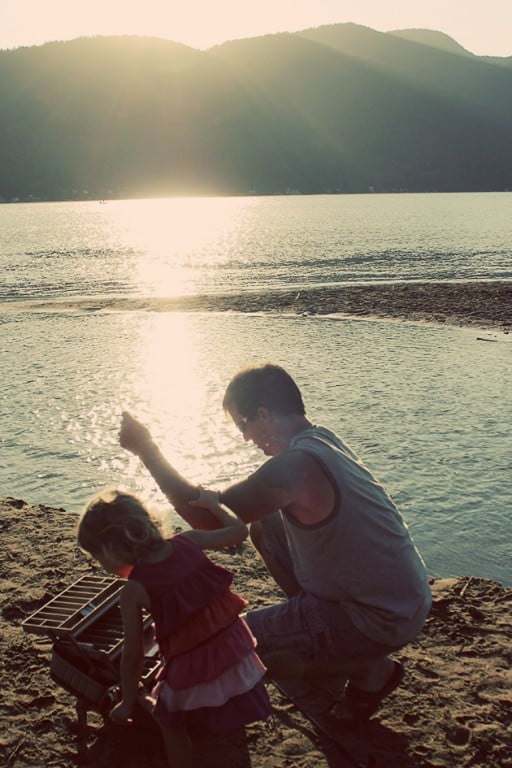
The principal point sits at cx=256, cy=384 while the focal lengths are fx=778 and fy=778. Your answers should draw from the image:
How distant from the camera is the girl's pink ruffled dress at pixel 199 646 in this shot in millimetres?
3393

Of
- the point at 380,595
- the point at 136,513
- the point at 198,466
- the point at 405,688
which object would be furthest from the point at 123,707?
the point at 198,466

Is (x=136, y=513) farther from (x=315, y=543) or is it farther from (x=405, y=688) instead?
(x=405, y=688)

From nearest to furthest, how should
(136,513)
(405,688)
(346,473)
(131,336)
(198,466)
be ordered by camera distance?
(136,513)
(346,473)
(405,688)
(198,466)
(131,336)

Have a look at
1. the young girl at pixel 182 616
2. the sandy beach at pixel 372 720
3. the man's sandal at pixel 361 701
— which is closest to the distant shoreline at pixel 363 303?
the sandy beach at pixel 372 720

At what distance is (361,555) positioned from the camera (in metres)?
3.63

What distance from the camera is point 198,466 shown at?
8.16 metres

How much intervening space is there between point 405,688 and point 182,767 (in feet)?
4.59

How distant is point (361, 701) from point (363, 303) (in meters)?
18.0

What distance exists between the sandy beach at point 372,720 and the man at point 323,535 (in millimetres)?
248

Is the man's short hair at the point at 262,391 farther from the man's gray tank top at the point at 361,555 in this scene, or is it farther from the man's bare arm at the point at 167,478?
the man's bare arm at the point at 167,478

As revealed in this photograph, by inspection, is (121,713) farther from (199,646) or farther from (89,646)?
(199,646)

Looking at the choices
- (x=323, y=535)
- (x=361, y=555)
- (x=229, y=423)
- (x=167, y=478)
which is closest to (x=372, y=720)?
(x=361, y=555)

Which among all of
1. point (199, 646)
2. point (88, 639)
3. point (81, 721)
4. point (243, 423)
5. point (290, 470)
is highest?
point (243, 423)

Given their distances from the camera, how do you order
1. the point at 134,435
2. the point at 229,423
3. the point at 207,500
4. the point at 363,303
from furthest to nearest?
the point at 363,303 < the point at 229,423 < the point at 134,435 < the point at 207,500
